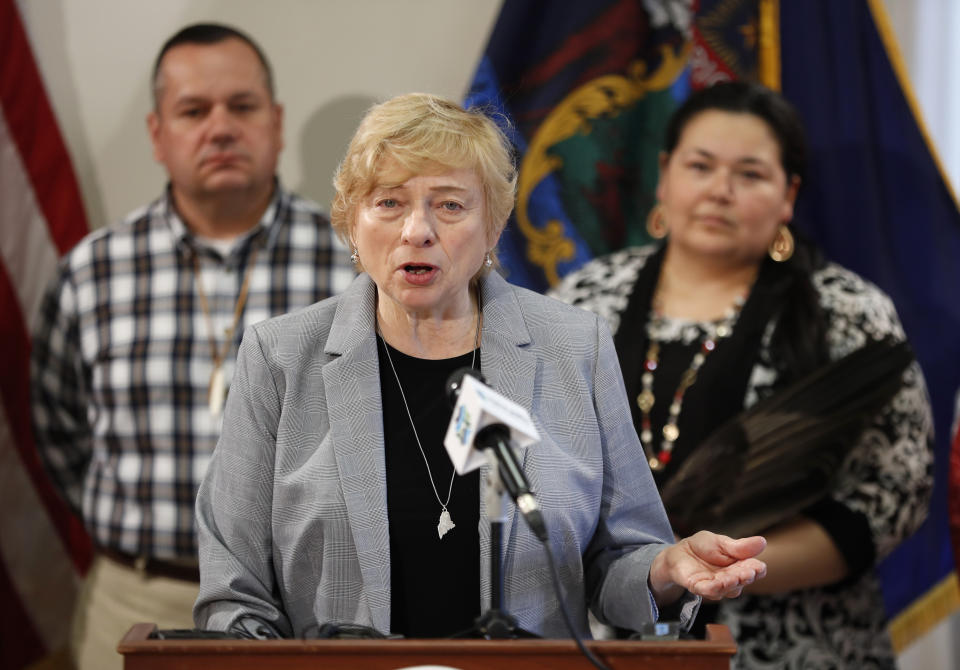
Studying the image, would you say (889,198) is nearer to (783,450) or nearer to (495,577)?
(783,450)

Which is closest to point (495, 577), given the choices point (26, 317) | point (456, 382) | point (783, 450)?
point (456, 382)

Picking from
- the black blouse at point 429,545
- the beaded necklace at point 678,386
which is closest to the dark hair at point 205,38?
the beaded necklace at point 678,386

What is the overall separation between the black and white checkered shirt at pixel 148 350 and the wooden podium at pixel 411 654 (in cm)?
158

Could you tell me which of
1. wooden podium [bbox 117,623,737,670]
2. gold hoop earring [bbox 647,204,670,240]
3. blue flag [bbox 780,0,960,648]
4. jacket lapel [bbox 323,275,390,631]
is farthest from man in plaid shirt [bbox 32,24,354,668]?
wooden podium [bbox 117,623,737,670]

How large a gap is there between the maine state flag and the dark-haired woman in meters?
0.40

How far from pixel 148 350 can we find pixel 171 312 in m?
0.12

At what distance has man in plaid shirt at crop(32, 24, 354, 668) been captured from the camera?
2.87m

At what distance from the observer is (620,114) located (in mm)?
3248

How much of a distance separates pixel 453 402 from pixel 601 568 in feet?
1.48

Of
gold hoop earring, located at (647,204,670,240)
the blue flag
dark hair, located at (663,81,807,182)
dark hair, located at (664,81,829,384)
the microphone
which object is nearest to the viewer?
the microphone

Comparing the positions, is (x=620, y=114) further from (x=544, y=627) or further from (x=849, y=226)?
(x=544, y=627)

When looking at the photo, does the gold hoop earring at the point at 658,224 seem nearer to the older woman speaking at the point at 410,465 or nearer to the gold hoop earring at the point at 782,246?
the gold hoop earring at the point at 782,246

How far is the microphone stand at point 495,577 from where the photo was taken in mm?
1307

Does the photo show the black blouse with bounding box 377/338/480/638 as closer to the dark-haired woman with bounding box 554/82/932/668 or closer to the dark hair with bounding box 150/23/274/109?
the dark-haired woman with bounding box 554/82/932/668
